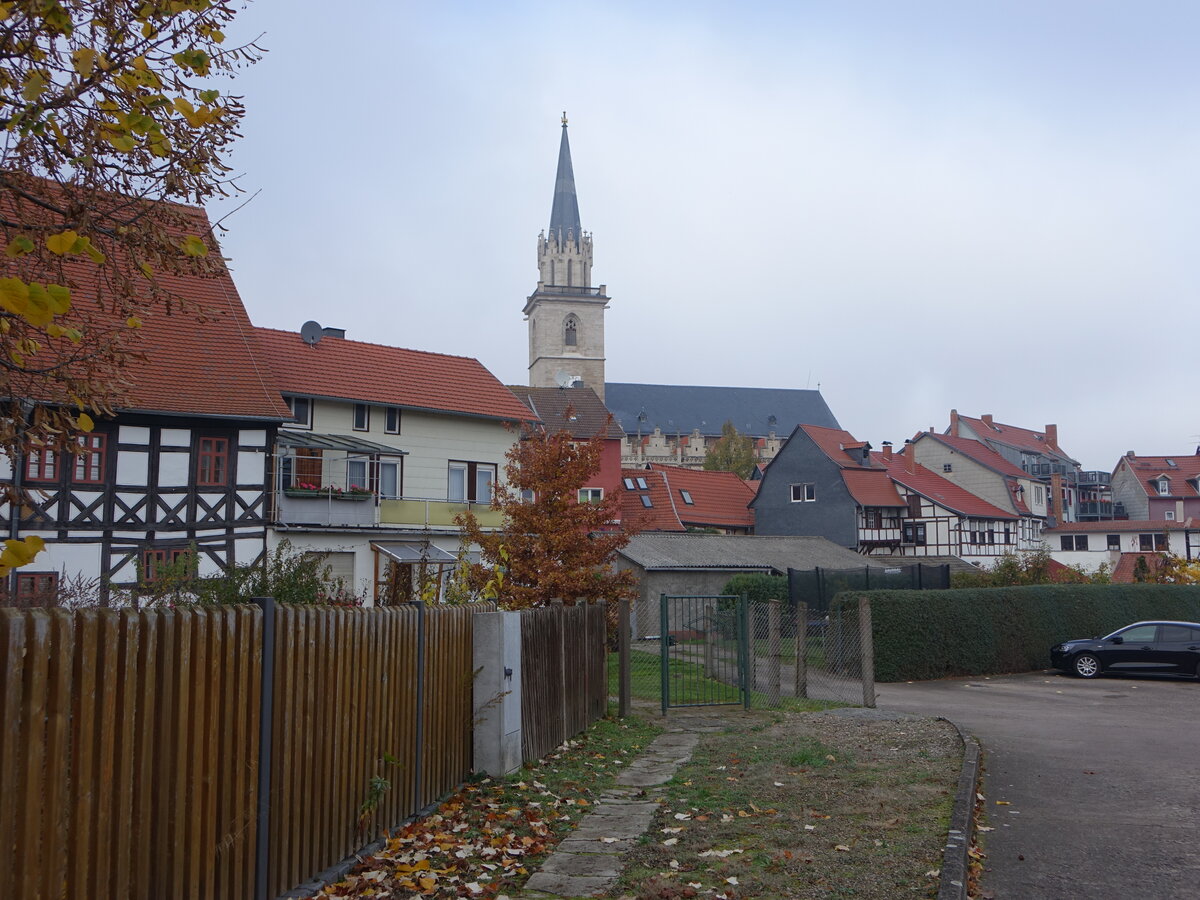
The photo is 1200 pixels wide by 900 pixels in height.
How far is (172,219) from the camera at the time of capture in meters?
6.71

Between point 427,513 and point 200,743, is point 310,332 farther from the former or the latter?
point 200,743

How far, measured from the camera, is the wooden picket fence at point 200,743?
402cm

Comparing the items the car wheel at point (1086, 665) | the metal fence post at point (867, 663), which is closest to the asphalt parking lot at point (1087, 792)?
the metal fence post at point (867, 663)

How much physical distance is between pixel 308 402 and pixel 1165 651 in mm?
25112

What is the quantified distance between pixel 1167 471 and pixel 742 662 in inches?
3126

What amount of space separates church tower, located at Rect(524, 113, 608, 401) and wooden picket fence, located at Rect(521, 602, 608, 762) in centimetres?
9606

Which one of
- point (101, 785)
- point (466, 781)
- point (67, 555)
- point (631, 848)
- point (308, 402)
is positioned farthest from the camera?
point (308, 402)

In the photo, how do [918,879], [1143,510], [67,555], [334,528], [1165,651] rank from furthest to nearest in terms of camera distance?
1. [1143,510]
2. [334,528]
3. [67,555]
4. [1165,651]
5. [918,879]

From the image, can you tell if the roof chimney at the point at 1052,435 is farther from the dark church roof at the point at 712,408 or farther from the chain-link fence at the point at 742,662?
the chain-link fence at the point at 742,662

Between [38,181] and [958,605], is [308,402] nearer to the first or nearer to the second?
[958,605]

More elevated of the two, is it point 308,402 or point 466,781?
point 308,402

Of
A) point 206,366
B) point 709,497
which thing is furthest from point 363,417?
point 709,497

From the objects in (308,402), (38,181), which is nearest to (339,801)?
(38,181)

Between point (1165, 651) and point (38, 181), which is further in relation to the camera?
point (1165, 651)
